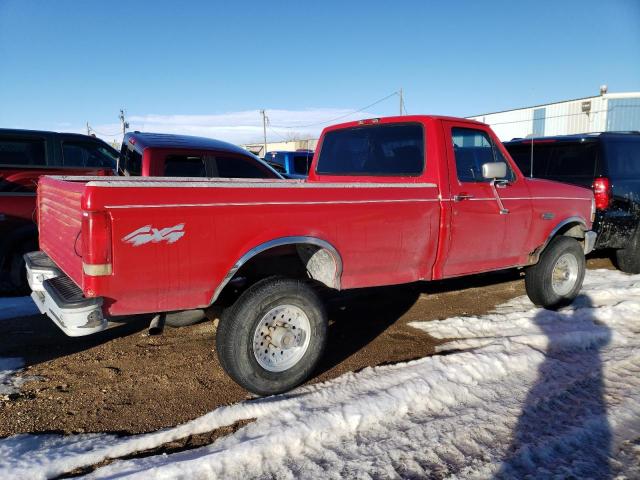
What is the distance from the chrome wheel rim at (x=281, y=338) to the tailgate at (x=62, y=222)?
1200 millimetres

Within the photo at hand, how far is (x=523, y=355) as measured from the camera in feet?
13.3

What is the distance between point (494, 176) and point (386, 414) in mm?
2300

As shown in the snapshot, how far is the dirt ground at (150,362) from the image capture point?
3219mm

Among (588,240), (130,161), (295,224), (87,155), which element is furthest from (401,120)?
(87,155)

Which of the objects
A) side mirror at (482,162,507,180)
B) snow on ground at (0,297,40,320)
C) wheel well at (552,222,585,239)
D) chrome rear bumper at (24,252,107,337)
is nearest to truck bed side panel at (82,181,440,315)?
chrome rear bumper at (24,252,107,337)

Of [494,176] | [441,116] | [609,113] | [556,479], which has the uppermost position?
[609,113]

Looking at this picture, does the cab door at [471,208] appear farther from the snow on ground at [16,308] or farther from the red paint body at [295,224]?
the snow on ground at [16,308]

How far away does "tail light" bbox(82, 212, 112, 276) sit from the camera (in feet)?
8.71

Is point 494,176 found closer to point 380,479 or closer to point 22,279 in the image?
point 380,479

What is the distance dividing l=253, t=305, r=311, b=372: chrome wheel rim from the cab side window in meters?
1.96

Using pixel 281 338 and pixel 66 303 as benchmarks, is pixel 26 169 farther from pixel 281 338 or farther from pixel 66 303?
pixel 281 338

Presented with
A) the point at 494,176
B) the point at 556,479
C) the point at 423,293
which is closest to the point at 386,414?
the point at 556,479

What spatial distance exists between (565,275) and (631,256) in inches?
95.8

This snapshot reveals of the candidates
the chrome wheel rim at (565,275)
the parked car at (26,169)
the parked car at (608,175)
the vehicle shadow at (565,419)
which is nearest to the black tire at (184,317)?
the vehicle shadow at (565,419)
